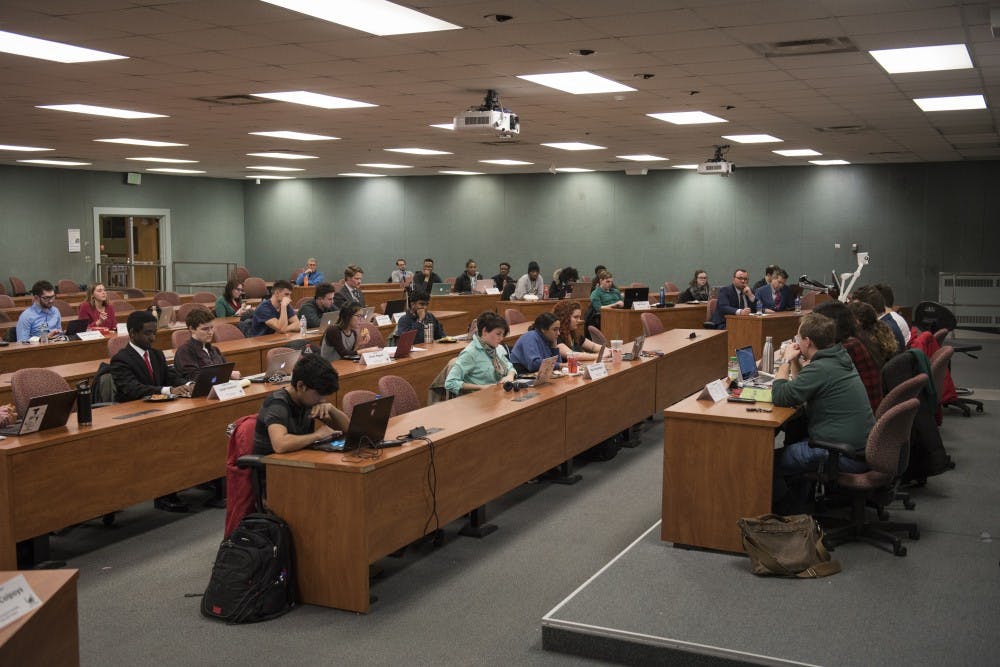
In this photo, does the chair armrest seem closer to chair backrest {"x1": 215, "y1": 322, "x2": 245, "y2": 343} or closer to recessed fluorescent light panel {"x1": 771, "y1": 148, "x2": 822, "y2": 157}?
chair backrest {"x1": 215, "y1": 322, "x2": 245, "y2": 343}

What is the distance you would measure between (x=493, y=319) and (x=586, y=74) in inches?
87.3

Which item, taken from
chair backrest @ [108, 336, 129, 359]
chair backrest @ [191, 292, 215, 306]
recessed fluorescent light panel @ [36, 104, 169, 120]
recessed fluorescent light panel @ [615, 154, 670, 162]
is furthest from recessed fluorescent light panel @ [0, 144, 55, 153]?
recessed fluorescent light panel @ [615, 154, 670, 162]

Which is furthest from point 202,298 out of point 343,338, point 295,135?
point 343,338

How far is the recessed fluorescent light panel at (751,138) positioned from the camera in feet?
40.2

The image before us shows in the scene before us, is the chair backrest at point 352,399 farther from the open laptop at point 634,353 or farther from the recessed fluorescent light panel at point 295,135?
the recessed fluorescent light panel at point 295,135

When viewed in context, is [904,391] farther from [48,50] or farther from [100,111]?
[100,111]

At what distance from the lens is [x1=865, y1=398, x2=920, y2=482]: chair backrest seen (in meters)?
4.75

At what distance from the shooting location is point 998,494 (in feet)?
20.7

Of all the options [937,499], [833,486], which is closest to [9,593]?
[833,486]

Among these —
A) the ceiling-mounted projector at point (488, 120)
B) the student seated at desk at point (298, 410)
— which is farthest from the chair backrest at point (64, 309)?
the student seated at desk at point (298, 410)

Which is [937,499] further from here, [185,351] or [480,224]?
[480,224]

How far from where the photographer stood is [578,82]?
7.92 meters

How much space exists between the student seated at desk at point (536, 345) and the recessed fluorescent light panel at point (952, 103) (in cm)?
432

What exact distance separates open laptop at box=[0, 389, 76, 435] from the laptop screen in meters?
4.17
